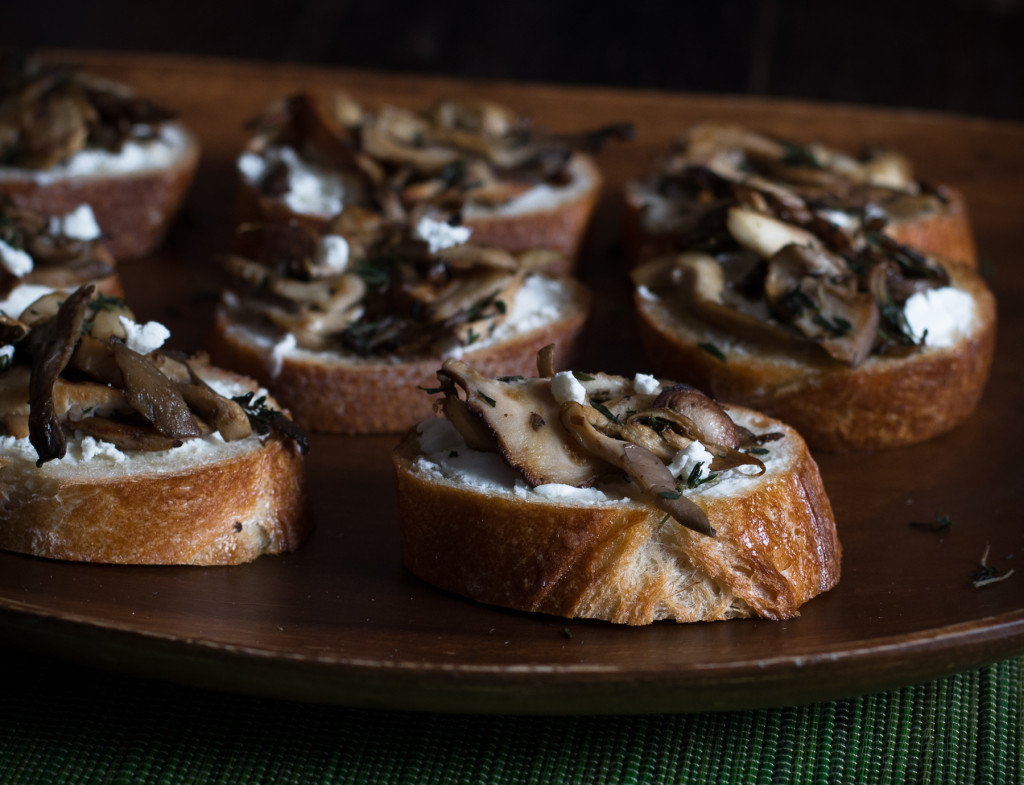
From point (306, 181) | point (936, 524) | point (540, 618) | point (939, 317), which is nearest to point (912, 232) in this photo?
point (939, 317)

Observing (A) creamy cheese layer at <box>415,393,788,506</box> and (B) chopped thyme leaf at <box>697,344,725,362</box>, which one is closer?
(A) creamy cheese layer at <box>415,393,788,506</box>

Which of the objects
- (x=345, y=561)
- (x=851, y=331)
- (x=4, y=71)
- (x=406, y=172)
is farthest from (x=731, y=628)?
(x=4, y=71)

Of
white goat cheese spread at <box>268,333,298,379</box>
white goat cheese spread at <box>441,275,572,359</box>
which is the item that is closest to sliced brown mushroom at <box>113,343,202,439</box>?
white goat cheese spread at <box>268,333,298,379</box>

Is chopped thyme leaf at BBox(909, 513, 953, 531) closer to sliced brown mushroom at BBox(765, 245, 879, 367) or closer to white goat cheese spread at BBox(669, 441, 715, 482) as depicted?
sliced brown mushroom at BBox(765, 245, 879, 367)

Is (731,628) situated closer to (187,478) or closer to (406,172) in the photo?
(187,478)

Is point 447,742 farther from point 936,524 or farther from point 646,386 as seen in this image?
point 936,524

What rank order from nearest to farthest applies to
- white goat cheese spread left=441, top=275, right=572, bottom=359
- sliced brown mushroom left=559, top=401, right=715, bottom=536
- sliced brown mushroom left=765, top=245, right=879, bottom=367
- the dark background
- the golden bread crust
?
1. sliced brown mushroom left=559, top=401, right=715, bottom=536
2. sliced brown mushroom left=765, top=245, right=879, bottom=367
3. white goat cheese spread left=441, top=275, right=572, bottom=359
4. the golden bread crust
5. the dark background
